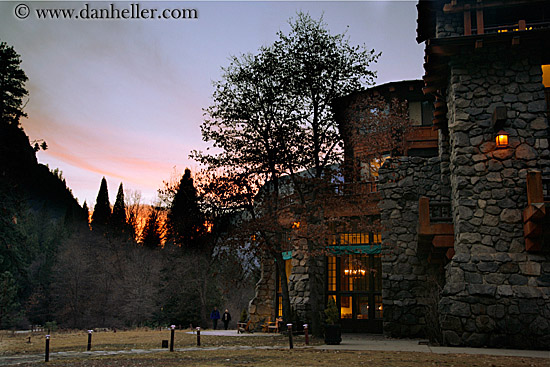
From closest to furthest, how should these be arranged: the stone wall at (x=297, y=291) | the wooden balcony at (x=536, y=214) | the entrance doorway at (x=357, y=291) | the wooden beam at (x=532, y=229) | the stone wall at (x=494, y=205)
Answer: the wooden balcony at (x=536, y=214)
the wooden beam at (x=532, y=229)
the stone wall at (x=494, y=205)
the entrance doorway at (x=357, y=291)
the stone wall at (x=297, y=291)

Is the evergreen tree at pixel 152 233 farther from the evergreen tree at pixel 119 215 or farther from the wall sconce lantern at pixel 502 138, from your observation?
the wall sconce lantern at pixel 502 138

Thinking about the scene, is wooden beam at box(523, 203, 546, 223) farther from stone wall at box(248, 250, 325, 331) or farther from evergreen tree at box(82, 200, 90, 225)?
evergreen tree at box(82, 200, 90, 225)

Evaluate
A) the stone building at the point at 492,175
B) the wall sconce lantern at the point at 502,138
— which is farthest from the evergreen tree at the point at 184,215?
the wall sconce lantern at the point at 502,138

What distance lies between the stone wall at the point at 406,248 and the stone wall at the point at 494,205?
4416 millimetres

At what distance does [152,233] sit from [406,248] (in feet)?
119

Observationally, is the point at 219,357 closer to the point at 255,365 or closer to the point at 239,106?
the point at 255,365

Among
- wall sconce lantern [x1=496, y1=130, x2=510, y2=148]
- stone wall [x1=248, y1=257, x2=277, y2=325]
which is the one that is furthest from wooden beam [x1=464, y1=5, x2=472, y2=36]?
stone wall [x1=248, y1=257, x2=277, y2=325]

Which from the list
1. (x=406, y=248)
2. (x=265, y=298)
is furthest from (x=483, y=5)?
(x=265, y=298)

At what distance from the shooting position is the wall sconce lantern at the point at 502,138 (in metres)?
13.3

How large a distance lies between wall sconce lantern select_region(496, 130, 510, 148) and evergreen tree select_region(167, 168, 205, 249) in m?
28.8

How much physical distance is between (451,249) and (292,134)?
26.9 ft

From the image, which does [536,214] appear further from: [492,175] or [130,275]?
[130,275]

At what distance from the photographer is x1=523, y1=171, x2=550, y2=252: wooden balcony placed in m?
12.0

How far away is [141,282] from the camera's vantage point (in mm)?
39281
